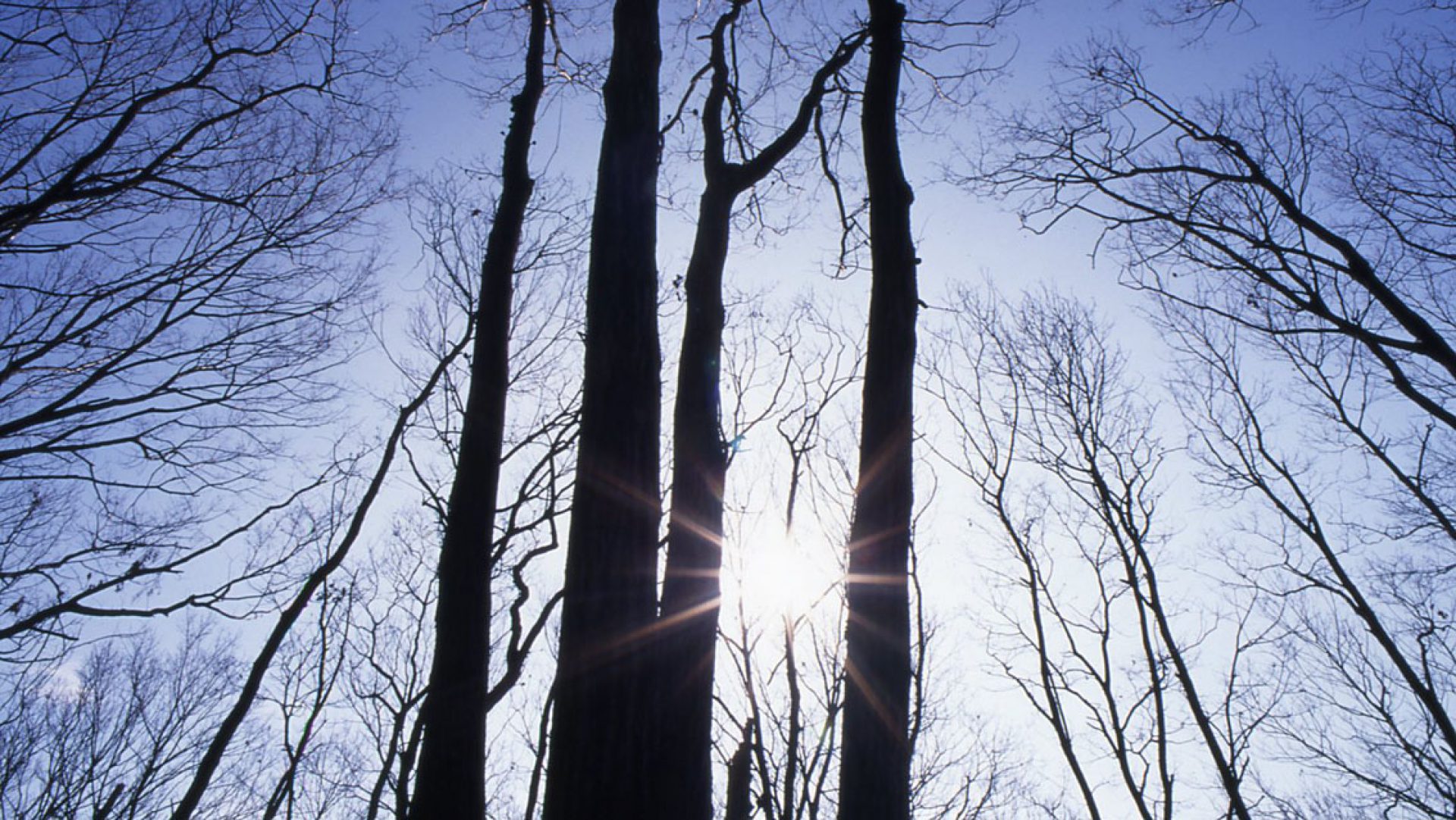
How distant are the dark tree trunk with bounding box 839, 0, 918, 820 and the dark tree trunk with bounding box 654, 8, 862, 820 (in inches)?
29.4

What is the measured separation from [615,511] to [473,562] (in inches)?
62.8

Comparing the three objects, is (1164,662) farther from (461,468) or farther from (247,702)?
(247,702)

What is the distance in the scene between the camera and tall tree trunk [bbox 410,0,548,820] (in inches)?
145

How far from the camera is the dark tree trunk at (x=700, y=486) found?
3.00 meters

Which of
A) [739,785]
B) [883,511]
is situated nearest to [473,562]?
[883,511]

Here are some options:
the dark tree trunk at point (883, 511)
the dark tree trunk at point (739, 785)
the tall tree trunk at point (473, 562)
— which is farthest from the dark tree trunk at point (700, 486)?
the dark tree trunk at point (739, 785)

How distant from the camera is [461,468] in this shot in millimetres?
4551

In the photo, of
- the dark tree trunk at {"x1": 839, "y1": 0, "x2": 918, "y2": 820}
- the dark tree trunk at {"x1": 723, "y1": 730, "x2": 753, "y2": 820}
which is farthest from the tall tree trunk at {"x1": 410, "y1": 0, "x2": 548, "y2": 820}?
the dark tree trunk at {"x1": 723, "y1": 730, "x2": 753, "y2": 820}

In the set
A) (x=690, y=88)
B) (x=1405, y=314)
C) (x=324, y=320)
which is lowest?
(x=324, y=320)

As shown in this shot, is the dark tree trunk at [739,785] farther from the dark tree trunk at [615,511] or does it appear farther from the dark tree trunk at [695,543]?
→ the dark tree trunk at [615,511]

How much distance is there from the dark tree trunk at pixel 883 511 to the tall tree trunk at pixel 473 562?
1.94 meters

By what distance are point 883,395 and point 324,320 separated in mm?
4380

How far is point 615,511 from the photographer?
10.2 feet

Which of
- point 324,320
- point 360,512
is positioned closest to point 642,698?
point 324,320
